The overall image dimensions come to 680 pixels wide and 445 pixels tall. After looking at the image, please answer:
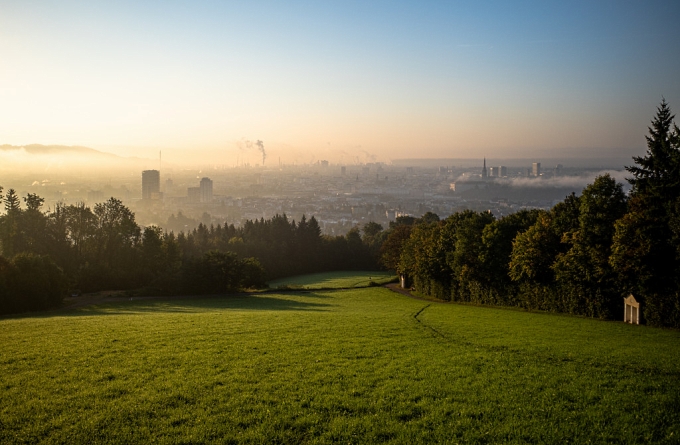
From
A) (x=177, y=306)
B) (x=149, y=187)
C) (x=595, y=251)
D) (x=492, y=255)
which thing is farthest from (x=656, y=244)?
(x=149, y=187)

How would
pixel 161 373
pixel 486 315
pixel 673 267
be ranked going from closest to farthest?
1. pixel 161 373
2. pixel 673 267
3. pixel 486 315

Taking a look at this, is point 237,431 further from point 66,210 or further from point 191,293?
point 66,210

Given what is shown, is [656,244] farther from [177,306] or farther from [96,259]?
[96,259]

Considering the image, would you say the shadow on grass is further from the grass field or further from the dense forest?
the grass field

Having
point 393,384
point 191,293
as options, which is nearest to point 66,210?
point 191,293

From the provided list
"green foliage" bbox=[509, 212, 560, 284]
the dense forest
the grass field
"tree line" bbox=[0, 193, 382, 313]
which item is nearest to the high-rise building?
"tree line" bbox=[0, 193, 382, 313]

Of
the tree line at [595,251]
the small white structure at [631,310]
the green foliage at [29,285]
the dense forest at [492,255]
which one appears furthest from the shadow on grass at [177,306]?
the small white structure at [631,310]
